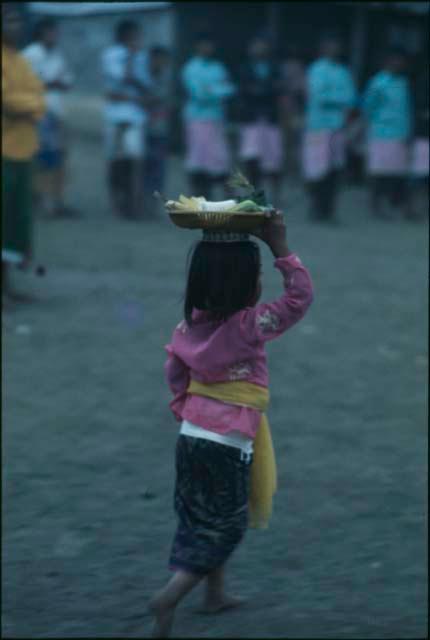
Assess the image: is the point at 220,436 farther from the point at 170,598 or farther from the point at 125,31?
the point at 125,31

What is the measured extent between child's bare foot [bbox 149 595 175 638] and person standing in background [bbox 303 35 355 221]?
8.46 m

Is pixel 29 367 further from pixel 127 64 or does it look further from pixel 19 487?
pixel 127 64

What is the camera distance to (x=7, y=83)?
24.7 feet

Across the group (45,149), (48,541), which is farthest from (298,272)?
(45,149)

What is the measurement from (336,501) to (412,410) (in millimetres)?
1367

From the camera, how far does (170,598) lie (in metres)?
3.54

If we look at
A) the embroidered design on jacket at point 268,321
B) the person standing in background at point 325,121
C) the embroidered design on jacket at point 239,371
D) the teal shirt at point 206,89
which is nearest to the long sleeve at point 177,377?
the embroidered design on jacket at point 239,371

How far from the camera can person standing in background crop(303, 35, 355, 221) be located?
11852 millimetres

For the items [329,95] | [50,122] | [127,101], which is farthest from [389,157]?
[50,122]

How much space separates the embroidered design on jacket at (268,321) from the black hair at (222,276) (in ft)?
0.18

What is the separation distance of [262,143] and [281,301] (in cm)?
946

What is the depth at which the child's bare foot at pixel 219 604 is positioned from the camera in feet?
12.7

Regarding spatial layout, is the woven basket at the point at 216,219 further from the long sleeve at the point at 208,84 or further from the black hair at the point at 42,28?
the long sleeve at the point at 208,84

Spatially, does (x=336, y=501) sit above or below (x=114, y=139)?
below
